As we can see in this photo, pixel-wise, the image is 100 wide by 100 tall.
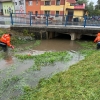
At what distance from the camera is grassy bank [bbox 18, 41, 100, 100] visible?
432 cm

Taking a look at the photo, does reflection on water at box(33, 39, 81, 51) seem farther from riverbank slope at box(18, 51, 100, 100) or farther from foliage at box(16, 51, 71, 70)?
riverbank slope at box(18, 51, 100, 100)

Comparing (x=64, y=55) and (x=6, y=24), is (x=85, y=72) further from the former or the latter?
(x=6, y=24)

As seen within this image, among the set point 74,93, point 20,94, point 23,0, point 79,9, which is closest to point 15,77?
point 20,94

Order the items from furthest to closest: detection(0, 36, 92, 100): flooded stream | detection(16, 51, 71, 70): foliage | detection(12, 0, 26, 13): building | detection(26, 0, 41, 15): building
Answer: detection(12, 0, 26, 13): building, detection(26, 0, 41, 15): building, detection(16, 51, 71, 70): foliage, detection(0, 36, 92, 100): flooded stream

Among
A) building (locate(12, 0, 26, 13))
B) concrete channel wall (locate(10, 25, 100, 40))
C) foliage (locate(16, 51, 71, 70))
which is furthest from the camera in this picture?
building (locate(12, 0, 26, 13))

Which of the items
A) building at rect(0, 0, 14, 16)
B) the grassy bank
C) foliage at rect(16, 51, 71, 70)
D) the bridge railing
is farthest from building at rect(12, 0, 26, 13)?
the grassy bank

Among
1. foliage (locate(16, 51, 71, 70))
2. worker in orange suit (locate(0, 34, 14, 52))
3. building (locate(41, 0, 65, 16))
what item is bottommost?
foliage (locate(16, 51, 71, 70))

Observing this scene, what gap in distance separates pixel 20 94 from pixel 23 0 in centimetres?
2951

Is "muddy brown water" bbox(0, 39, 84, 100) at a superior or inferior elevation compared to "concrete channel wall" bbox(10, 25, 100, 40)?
inferior

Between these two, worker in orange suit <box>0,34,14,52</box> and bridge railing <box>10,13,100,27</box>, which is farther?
bridge railing <box>10,13,100,27</box>

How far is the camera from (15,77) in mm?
5926

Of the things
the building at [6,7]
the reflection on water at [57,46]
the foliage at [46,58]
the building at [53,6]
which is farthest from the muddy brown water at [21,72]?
the building at [6,7]

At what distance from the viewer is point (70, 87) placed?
16.0 ft

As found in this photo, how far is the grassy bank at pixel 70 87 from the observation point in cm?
432
